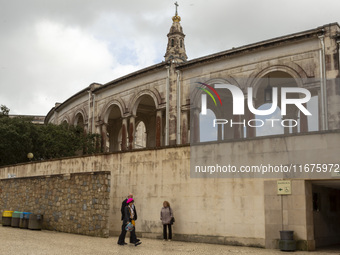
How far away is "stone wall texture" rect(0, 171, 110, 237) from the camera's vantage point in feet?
51.6

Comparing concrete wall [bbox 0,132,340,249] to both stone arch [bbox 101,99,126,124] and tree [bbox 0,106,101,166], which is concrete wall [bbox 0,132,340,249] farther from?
tree [bbox 0,106,101,166]

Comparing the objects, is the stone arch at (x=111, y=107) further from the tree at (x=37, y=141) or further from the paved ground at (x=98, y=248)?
the paved ground at (x=98, y=248)

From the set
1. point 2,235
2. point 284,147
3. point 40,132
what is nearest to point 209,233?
point 284,147

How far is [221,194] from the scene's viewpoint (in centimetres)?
1423

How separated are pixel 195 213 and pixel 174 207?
922 mm

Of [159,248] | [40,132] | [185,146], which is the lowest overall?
[159,248]

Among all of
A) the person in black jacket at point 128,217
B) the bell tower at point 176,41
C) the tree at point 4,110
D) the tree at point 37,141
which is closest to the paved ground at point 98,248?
the person in black jacket at point 128,217

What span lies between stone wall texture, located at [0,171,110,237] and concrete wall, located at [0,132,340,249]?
1.23 meters

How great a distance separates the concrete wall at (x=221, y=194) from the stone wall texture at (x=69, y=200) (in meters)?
1.23

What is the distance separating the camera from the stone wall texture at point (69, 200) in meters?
15.7

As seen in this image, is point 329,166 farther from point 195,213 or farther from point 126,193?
point 126,193

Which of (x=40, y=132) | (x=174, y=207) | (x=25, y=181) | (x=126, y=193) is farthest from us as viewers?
(x=40, y=132)

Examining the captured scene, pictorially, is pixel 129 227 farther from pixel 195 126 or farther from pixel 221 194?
pixel 195 126

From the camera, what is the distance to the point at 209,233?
46.7ft
